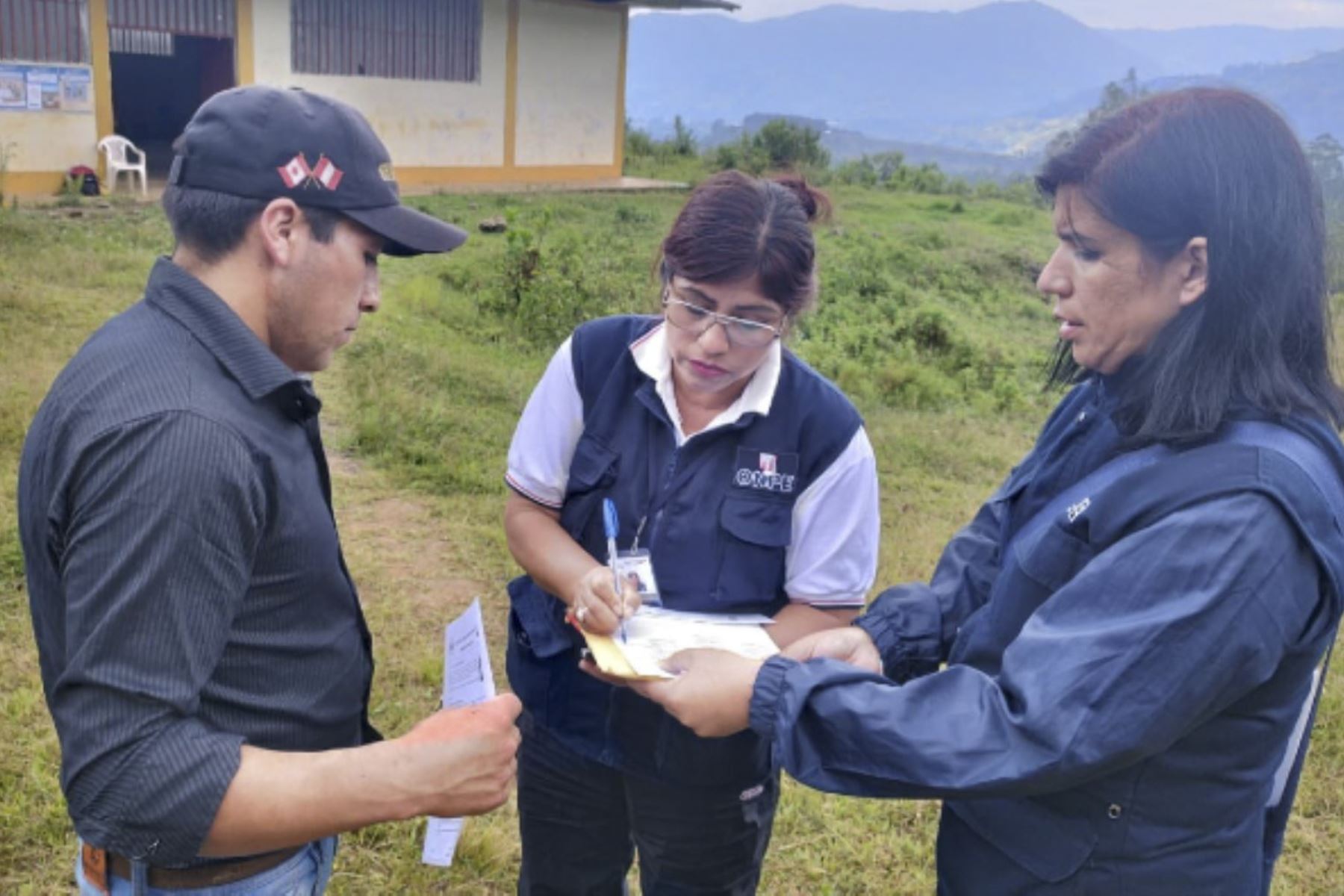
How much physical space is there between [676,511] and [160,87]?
19613mm

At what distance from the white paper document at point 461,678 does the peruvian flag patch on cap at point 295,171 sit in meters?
0.67

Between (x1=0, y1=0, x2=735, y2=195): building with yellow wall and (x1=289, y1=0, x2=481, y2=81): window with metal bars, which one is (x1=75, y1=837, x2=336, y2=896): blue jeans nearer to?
(x1=0, y1=0, x2=735, y2=195): building with yellow wall

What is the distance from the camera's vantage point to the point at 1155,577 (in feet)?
4.61

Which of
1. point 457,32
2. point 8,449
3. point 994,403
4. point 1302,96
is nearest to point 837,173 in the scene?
point 457,32

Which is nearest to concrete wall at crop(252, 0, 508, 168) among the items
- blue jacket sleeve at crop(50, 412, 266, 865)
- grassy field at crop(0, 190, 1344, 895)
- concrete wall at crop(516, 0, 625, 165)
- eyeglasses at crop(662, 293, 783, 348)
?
concrete wall at crop(516, 0, 625, 165)

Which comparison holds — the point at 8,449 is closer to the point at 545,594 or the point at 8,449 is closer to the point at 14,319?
the point at 14,319

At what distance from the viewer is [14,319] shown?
7.37m

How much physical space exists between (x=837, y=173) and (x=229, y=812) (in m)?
23.6

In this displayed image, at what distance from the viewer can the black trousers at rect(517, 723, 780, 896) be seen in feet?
7.36

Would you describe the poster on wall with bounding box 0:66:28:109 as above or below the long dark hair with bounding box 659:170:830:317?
above

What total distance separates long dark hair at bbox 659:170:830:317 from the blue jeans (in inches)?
45.7

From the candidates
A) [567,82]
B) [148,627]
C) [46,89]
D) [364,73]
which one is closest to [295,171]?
[148,627]

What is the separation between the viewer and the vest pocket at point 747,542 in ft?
7.01

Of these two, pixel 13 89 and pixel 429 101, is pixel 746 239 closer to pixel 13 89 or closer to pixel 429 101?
pixel 13 89
